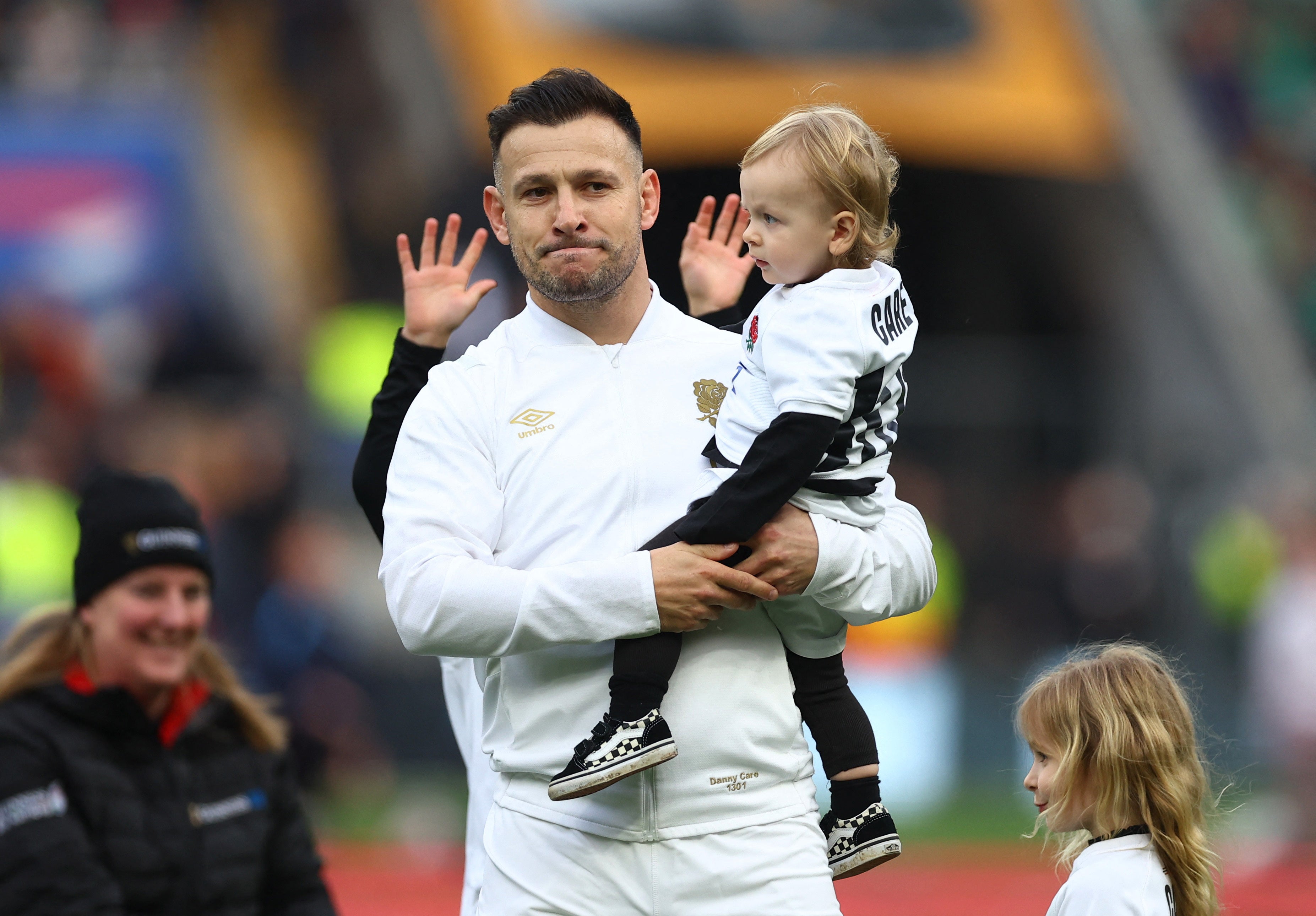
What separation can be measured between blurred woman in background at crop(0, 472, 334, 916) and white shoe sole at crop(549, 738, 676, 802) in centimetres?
135

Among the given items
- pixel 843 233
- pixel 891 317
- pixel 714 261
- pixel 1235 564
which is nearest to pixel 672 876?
pixel 891 317

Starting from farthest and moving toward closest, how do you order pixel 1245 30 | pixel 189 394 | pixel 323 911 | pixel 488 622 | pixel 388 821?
pixel 1245 30 → pixel 189 394 → pixel 388 821 → pixel 323 911 → pixel 488 622

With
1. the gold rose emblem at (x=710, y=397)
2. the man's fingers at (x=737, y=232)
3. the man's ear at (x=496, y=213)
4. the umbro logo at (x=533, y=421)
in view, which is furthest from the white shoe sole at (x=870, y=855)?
the man's fingers at (x=737, y=232)

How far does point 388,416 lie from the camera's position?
13.2 feet

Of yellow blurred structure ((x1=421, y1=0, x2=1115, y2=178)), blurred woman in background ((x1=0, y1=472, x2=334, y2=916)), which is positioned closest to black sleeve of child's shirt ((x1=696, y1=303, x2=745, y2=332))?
blurred woman in background ((x1=0, y1=472, x2=334, y2=916))

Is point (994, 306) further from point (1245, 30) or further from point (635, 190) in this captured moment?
point (635, 190)

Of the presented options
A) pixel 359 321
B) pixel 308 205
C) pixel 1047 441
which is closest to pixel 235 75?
pixel 308 205

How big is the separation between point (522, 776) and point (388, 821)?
8.87m

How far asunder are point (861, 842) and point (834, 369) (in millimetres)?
981

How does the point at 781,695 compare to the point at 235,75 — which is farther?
the point at 235,75

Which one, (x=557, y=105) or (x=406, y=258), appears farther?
(x=406, y=258)

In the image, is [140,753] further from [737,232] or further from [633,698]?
[737,232]

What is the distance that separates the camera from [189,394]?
606 inches

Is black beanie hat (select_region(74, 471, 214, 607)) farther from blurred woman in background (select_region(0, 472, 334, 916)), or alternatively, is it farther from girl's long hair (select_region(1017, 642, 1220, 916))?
girl's long hair (select_region(1017, 642, 1220, 916))
